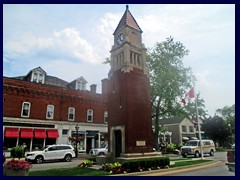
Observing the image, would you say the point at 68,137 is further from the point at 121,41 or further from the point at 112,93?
the point at 121,41

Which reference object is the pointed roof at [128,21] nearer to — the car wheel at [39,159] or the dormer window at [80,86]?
the car wheel at [39,159]

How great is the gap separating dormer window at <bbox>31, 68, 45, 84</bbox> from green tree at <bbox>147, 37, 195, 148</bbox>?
1596 centimetres

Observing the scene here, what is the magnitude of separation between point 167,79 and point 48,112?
687 inches

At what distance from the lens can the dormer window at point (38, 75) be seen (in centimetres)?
3125

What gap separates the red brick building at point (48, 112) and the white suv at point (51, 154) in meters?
7.39

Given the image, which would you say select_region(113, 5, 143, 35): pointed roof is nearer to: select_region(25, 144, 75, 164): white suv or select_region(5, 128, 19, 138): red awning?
select_region(25, 144, 75, 164): white suv

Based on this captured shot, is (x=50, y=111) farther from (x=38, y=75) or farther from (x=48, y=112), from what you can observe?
(x=38, y=75)

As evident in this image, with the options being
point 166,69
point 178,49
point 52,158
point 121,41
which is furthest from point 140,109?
point 178,49

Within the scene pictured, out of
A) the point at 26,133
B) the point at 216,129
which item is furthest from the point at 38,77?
the point at 216,129

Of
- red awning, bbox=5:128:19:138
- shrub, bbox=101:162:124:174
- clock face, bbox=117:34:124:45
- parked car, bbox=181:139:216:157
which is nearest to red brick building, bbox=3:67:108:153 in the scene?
red awning, bbox=5:128:19:138

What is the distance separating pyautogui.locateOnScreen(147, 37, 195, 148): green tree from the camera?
28.2m

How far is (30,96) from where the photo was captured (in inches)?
1155

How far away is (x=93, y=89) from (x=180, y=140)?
2646cm

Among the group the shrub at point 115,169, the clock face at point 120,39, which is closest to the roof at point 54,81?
the clock face at point 120,39
